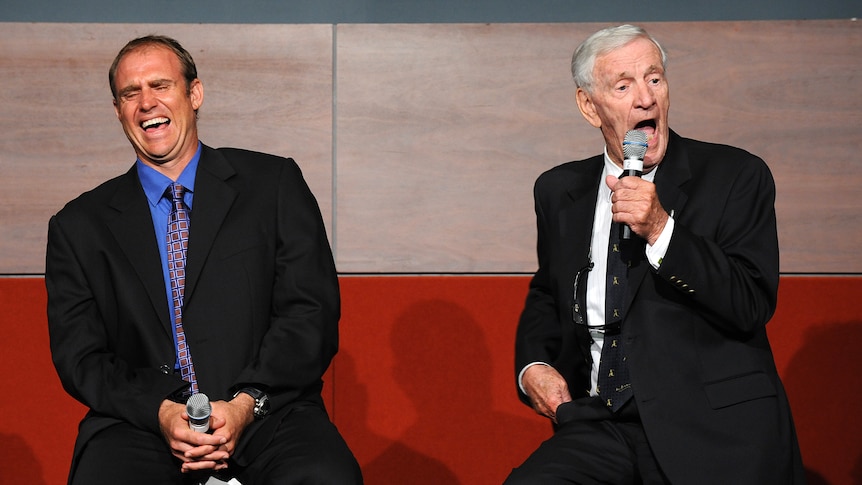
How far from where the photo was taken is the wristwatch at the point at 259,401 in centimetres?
219

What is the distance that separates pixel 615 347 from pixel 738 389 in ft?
0.82

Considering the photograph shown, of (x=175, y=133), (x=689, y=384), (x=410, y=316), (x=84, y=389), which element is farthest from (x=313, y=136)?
(x=689, y=384)

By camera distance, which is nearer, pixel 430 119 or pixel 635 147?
pixel 635 147

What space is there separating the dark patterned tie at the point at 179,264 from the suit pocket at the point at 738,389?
3.41 feet

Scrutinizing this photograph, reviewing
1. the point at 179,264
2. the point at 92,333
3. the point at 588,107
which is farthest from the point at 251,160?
the point at 588,107

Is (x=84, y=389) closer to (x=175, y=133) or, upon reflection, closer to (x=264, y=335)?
(x=264, y=335)

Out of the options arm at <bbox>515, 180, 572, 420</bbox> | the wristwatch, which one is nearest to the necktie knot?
the wristwatch

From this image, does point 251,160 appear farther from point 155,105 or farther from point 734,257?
point 734,257

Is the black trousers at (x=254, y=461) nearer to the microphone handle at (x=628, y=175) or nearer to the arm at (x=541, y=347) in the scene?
the arm at (x=541, y=347)

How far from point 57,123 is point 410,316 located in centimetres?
118

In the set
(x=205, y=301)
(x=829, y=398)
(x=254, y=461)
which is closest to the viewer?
(x=254, y=461)

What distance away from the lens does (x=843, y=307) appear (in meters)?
3.03

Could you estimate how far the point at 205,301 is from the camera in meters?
2.27

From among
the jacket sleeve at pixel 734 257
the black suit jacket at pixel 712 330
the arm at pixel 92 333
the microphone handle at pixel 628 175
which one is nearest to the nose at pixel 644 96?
the black suit jacket at pixel 712 330
